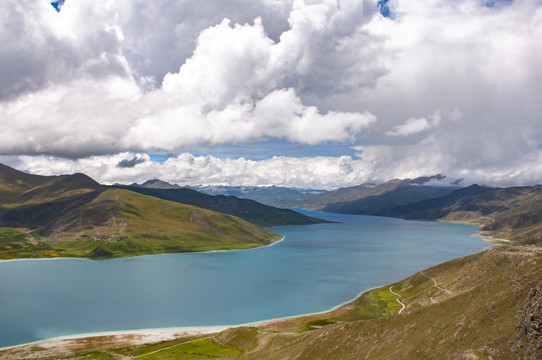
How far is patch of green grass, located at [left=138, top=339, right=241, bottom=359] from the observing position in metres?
96.7

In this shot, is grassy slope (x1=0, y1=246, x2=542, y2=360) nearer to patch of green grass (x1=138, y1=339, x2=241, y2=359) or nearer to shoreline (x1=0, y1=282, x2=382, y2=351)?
patch of green grass (x1=138, y1=339, x2=241, y2=359)

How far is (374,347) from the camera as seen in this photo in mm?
76188

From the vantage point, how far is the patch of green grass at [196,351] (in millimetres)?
96688

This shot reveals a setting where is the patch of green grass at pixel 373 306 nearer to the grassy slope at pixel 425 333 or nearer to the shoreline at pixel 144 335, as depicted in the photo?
the grassy slope at pixel 425 333

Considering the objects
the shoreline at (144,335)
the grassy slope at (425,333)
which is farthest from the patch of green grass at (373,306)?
the shoreline at (144,335)

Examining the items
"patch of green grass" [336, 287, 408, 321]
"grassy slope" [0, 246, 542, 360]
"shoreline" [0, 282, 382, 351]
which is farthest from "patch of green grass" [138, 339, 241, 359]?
"patch of green grass" [336, 287, 408, 321]

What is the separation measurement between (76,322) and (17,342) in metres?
24.0

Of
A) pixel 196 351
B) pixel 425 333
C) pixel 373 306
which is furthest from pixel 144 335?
pixel 425 333

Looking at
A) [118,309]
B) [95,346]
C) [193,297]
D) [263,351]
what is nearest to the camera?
[263,351]

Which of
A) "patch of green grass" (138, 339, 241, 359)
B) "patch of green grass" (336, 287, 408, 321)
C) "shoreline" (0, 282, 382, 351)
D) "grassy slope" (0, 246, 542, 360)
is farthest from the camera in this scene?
"patch of green grass" (336, 287, 408, 321)

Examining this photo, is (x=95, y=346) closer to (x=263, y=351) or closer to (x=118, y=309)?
(x=118, y=309)

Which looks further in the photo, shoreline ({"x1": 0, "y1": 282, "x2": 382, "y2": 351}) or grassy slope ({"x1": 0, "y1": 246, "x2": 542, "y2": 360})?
shoreline ({"x1": 0, "y1": 282, "x2": 382, "y2": 351})

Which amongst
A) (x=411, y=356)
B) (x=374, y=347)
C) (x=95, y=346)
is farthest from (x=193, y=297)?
(x=411, y=356)

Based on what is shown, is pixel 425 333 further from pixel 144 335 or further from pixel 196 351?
pixel 144 335
